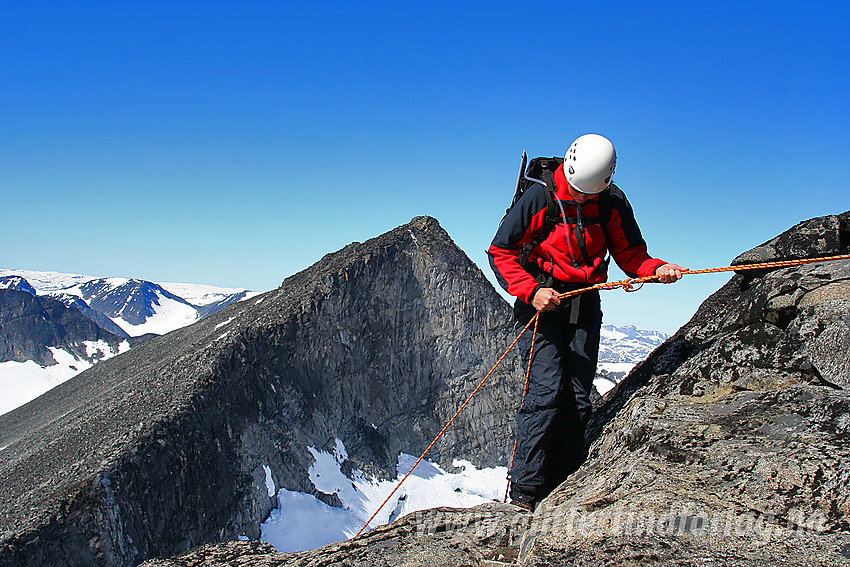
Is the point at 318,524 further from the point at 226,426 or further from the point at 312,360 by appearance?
the point at 312,360

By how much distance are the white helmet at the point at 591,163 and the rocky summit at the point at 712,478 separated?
2.71 meters

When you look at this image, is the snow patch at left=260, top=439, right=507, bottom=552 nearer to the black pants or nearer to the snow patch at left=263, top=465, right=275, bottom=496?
the snow patch at left=263, top=465, right=275, bottom=496

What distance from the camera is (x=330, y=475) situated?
39281 mm

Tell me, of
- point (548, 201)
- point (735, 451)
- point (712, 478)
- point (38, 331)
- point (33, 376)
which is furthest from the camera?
point (38, 331)

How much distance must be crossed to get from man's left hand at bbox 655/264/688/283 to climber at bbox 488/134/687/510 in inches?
0.5

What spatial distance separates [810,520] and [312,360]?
40.9 meters

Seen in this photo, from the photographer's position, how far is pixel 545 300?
258 inches

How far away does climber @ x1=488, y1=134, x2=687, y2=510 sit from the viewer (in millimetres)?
6863

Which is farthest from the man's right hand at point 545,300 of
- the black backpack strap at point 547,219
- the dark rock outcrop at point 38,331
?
the dark rock outcrop at point 38,331

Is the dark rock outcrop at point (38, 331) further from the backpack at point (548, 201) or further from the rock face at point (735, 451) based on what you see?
the rock face at point (735, 451)

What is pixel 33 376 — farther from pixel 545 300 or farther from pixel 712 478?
pixel 712 478

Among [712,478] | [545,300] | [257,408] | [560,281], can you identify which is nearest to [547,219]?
[560,281]

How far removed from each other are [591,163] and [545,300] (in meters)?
1.76

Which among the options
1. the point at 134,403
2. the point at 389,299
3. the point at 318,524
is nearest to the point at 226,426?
the point at 134,403
